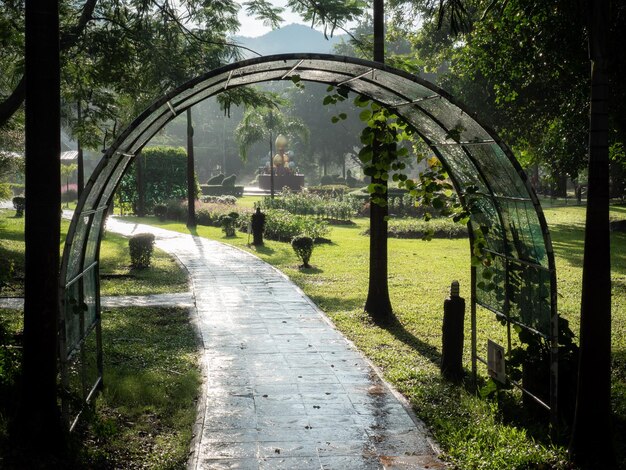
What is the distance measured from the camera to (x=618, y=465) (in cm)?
595

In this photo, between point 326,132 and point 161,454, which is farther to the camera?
point 326,132

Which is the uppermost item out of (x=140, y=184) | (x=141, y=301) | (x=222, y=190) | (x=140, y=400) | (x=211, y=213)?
(x=140, y=184)

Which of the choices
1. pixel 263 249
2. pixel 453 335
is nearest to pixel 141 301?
pixel 453 335

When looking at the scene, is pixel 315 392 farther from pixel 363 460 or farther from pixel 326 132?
pixel 326 132

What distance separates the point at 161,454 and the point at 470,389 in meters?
3.82

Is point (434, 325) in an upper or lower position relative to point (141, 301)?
lower

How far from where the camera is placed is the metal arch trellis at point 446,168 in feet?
21.8

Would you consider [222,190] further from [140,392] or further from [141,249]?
[140,392]

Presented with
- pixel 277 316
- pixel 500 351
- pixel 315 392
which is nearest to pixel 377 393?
pixel 315 392

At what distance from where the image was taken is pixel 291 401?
8156mm

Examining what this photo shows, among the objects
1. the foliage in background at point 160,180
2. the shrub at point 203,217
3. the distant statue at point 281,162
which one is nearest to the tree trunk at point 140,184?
the foliage in background at point 160,180

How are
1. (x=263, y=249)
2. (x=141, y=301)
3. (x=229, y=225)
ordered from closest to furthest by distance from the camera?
1. (x=141, y=301)
2. (x=263, y=249)
3. (x=229, y=225)

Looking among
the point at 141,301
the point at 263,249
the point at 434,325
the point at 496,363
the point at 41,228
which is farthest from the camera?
the point at 263,249

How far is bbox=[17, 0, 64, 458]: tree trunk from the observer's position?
580 centimetres
